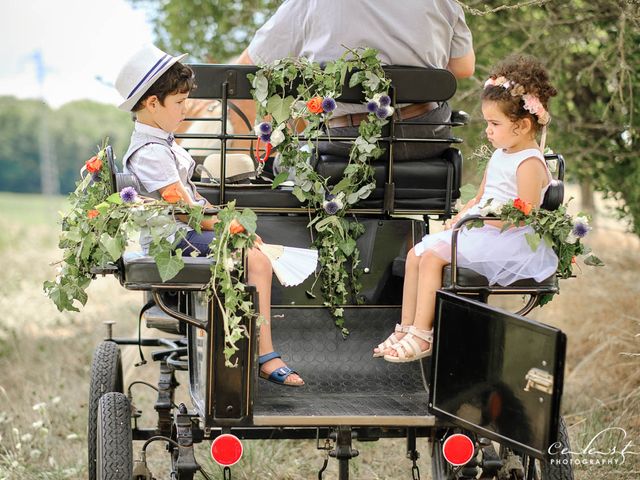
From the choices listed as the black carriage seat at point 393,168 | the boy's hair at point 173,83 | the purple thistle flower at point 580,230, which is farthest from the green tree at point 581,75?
the boy's hair at point 173,83

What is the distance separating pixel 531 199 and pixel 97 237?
5.34ft

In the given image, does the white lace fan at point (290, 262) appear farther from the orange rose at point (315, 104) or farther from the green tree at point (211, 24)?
the green tree at point (211, 24)

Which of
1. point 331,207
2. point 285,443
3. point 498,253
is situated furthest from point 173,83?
point 285,443

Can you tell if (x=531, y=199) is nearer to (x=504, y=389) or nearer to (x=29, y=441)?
(x=504, y=389)

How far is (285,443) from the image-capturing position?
5.73 m

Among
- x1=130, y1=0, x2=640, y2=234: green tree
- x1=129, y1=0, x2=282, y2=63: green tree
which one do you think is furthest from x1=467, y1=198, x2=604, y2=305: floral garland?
x1=129, y1=0, x2=282, y2=63: green tree

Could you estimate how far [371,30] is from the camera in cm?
440

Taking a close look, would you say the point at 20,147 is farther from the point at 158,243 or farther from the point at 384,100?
the point at 158,243

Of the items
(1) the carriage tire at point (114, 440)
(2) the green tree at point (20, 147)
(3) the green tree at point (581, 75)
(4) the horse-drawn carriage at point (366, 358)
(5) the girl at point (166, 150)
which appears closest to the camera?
(4) the horse-drawn carriage at point (366, 358)

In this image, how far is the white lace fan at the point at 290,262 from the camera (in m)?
3.93

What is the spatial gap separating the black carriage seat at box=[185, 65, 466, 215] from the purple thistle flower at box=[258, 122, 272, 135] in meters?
0.14

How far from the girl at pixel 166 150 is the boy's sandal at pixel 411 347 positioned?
41cm

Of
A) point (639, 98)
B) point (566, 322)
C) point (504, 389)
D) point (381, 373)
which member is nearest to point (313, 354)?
point (381, 373)

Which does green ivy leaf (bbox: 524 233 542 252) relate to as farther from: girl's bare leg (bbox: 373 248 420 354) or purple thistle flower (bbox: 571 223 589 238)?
girl's bare leg (bbox: 373 248 420 354)
